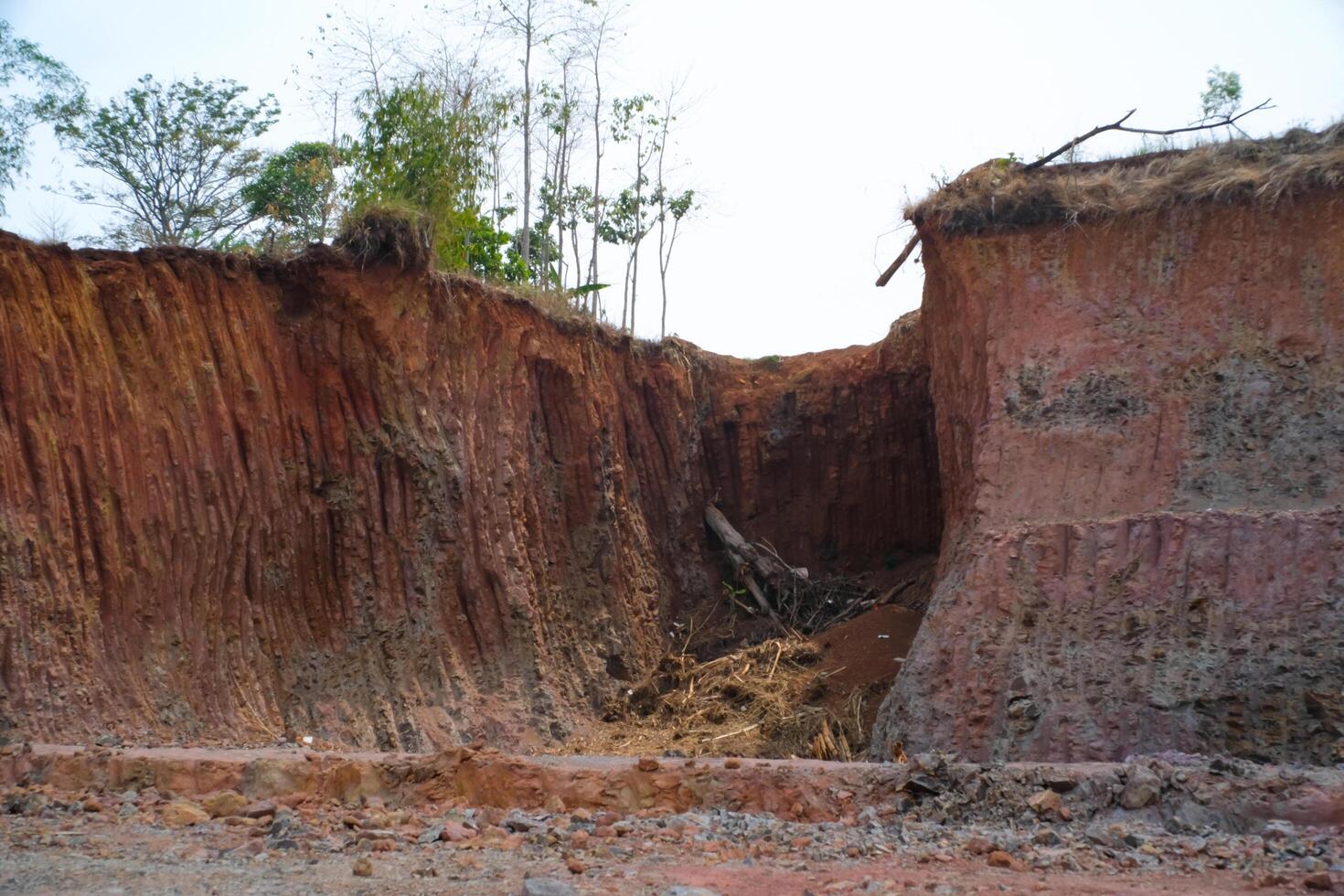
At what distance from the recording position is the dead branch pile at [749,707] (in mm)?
12117

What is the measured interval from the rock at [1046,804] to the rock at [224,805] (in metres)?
4.50

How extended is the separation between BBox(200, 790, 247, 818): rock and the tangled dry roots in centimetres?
641

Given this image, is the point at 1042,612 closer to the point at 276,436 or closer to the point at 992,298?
the point at 992,298

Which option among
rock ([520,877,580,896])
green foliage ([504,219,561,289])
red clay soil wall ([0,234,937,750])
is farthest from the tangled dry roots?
rock ([520,877,580,896])

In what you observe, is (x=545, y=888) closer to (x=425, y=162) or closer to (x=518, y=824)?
(x=518, y=824)

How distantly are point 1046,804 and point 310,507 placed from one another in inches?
294

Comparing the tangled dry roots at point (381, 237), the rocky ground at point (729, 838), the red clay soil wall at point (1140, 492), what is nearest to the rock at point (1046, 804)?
the rocky ground at point (729, 838)

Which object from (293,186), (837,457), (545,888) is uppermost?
(293,186)

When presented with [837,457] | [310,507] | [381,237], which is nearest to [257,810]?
[310,507]

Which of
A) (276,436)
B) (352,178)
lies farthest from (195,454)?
(352,178)

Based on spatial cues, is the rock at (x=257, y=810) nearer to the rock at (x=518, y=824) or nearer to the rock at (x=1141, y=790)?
the rock at (x=518, y=824)

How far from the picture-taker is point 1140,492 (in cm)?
1122

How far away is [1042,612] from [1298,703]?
7.01ft

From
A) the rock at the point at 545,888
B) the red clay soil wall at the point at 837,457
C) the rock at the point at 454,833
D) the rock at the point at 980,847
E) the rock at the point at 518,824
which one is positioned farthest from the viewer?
the red clay soil wall at the point at 837,457
